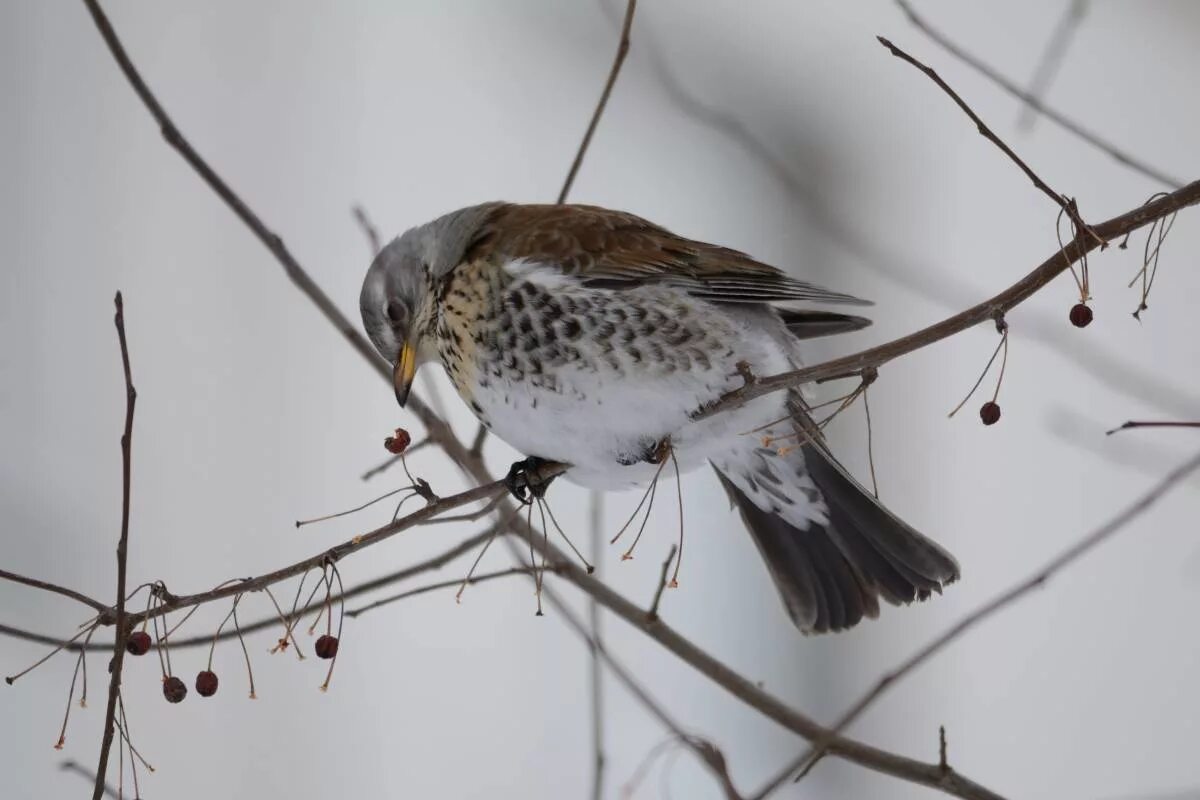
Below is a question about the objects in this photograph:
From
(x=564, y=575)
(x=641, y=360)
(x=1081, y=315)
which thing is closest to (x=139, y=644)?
(x=564, y=575)

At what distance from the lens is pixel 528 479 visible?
130cm

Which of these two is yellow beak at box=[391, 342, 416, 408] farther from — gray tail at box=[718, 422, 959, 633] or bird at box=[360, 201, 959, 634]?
gray tail at box=[718, 422, 959, 633]

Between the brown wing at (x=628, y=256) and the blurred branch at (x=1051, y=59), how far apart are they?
342mm

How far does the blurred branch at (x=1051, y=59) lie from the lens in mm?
1616

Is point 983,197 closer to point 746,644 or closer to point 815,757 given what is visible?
point 746,644

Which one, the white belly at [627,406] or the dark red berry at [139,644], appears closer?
the dark red berry at [139,644]

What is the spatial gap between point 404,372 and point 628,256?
0.30 metres

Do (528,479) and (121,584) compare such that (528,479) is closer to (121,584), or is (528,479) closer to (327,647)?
(327,647)

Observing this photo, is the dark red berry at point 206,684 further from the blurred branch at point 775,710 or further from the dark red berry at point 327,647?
the blurred branch at point 775,710

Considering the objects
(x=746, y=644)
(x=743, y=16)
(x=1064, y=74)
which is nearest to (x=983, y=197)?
(x=1064, y=74)

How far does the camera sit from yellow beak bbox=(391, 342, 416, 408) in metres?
1.34

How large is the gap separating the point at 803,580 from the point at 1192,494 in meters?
1.84

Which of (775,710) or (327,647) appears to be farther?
(775,710)

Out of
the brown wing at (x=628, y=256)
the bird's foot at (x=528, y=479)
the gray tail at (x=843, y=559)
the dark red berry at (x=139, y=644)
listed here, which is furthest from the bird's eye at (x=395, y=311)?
the dark red berry at (x=139, y=644)
